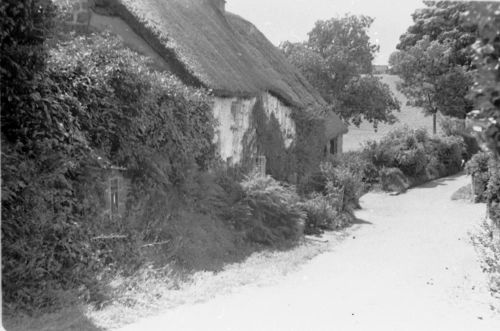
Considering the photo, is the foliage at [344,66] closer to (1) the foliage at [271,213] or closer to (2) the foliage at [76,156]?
(1) the foliage at [271,213]

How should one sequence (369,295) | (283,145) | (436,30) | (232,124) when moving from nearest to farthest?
1. (369,295)
2. (232,124)
3. (283,145)
4. (436,30)

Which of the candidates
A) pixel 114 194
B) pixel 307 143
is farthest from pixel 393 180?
pixel 114 194

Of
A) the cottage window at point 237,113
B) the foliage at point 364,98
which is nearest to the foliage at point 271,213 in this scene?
the cottage window at point 237,113

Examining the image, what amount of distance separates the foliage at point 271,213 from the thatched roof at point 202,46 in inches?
92.1

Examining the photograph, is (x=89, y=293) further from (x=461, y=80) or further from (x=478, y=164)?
(x=461, y=80)

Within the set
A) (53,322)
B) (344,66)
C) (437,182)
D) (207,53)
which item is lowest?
(53,322)

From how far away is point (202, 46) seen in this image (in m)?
14.8

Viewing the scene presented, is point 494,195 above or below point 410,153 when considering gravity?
below

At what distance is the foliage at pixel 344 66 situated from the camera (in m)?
32.4

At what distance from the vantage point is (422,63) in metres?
33.1

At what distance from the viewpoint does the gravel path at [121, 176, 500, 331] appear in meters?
7.29

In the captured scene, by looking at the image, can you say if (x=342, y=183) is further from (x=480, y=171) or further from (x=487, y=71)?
(x=487, y=71)

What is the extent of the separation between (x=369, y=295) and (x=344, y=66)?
80.8 ft

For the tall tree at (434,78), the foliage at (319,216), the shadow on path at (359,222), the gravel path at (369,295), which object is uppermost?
the tall tree at (434,78)
